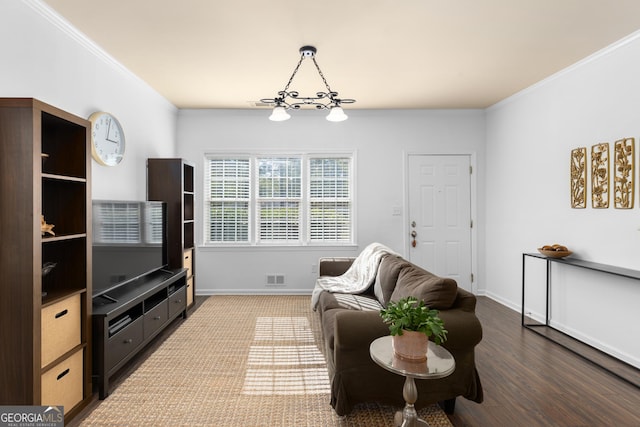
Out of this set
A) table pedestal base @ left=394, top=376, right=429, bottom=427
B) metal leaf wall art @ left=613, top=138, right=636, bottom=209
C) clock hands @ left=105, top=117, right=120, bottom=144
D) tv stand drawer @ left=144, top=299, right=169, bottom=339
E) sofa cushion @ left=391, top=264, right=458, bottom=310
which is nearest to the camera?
table pedestal base @ left=394, top=376, right=429, bottom=427

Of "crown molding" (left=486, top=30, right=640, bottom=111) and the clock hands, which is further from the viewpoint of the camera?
the clock hands

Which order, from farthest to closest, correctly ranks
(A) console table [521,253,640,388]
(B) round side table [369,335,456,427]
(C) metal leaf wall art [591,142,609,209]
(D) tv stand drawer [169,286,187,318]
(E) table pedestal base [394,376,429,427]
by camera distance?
(D) tv stand drawer [169,286,187,318] → (C) metal leaf wall art [591,142,609,209] → (A) console table [521,253,640,388] → (E) table pedestal base [394,376,429,427] → (B) round side table [369,335,456,427]

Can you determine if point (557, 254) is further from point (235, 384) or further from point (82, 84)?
point (82, 84)

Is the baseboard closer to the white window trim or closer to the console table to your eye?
the white window trim

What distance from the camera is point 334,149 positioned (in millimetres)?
5367

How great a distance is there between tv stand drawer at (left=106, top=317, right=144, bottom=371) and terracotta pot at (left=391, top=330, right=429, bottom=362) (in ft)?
6.52

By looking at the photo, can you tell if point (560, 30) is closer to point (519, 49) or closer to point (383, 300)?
point (519, 49)

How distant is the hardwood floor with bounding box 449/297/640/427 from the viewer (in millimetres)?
2246

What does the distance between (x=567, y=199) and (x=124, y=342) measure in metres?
4.25

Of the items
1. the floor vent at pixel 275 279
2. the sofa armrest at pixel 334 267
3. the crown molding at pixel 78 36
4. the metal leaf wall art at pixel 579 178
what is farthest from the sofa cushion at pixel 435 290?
the crown molding at pixel 78 36

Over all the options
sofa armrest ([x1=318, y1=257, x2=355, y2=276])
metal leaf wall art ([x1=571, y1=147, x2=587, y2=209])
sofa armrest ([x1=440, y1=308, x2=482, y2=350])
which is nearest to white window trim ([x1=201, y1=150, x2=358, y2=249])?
sofa armrest ([x1=318, y1=257, x2=355, y2=276])

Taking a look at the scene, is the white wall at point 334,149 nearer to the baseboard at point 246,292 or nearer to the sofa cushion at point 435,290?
the baseboard at point 246,292

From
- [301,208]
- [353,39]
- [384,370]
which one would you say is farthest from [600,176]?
[301,208]

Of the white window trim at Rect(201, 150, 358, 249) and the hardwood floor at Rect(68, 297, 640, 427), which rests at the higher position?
the white window trim at Rect(201, 150, 358, 249)
